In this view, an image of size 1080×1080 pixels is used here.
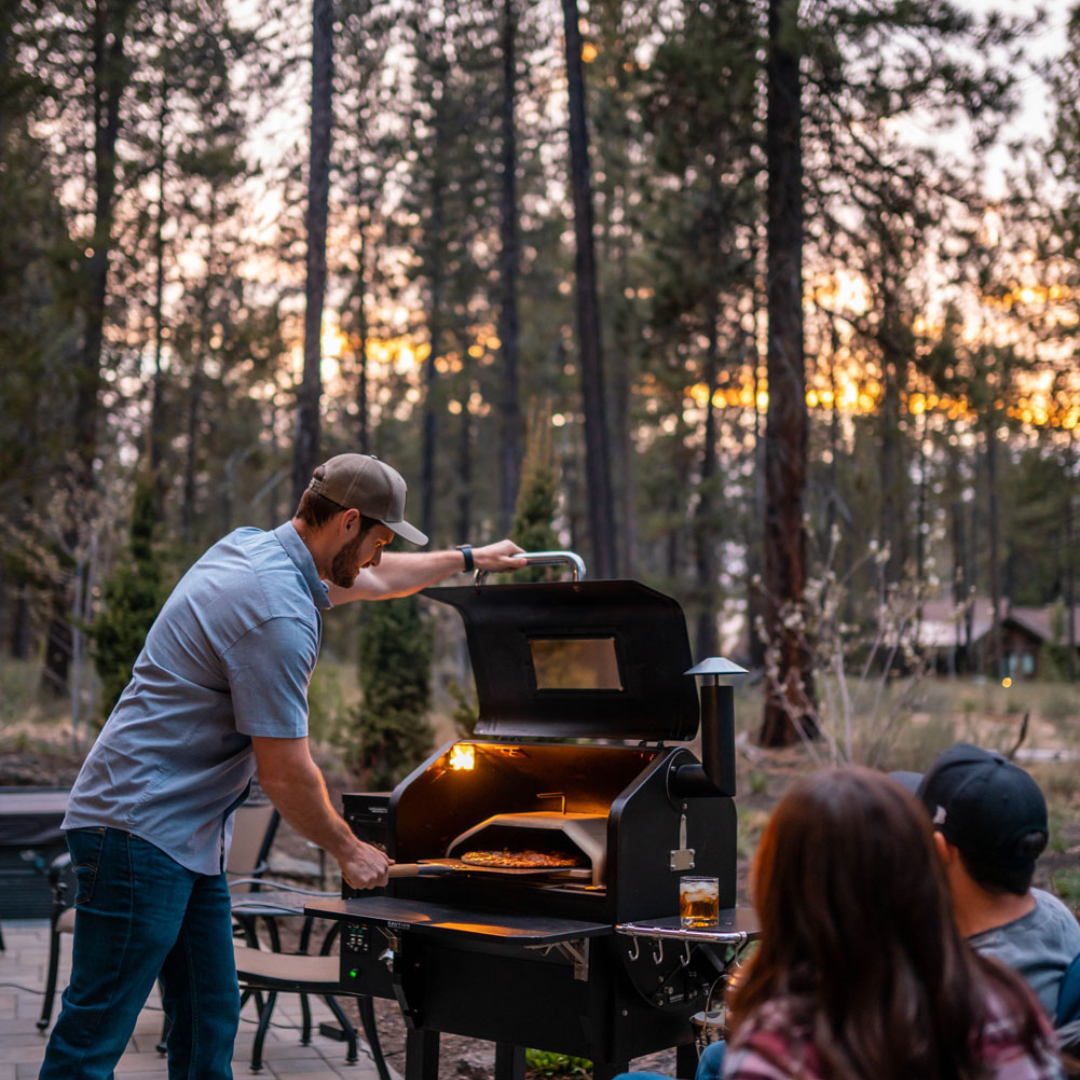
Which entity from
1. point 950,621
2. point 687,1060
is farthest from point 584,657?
point 950,621

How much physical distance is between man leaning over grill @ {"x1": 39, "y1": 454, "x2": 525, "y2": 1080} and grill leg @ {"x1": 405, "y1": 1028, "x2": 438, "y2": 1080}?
2.78 ft

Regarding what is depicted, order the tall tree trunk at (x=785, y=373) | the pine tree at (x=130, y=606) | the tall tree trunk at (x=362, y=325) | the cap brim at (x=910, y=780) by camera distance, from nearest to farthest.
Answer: the cap brim at (x=910, y=780)
the pine tree at (x=130, y=606)
the tall tree trunk at (x=785, y=373)
the tall tree trunk at (x=362, y=325)

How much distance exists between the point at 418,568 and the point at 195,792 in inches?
49.7

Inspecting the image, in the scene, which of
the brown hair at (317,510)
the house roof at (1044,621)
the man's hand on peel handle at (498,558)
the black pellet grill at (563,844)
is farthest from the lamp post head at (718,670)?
the house roof at (1044,621)

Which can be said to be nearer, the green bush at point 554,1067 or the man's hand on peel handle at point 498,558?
the man's hand on peel handle at point 498,558

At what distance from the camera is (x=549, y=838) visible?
3.64 meters

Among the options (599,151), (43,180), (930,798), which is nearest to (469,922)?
(930,798)

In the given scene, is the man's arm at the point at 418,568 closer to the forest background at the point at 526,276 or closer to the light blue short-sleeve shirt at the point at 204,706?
the light blue short-sleeve shirt at the point at 204,706

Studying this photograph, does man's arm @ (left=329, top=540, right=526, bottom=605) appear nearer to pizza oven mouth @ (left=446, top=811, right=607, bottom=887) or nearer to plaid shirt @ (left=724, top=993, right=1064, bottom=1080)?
pizza oven mouth @ (left=446, top=811, right=607, bottom=887)

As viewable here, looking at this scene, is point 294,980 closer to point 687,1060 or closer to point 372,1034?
point 372,1034

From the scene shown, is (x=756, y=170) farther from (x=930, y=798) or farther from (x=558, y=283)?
(x=558, y=283)

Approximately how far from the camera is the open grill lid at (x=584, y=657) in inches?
139

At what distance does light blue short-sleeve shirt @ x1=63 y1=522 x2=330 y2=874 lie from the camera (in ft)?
8.55

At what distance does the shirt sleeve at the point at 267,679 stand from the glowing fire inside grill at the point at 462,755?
131cm
